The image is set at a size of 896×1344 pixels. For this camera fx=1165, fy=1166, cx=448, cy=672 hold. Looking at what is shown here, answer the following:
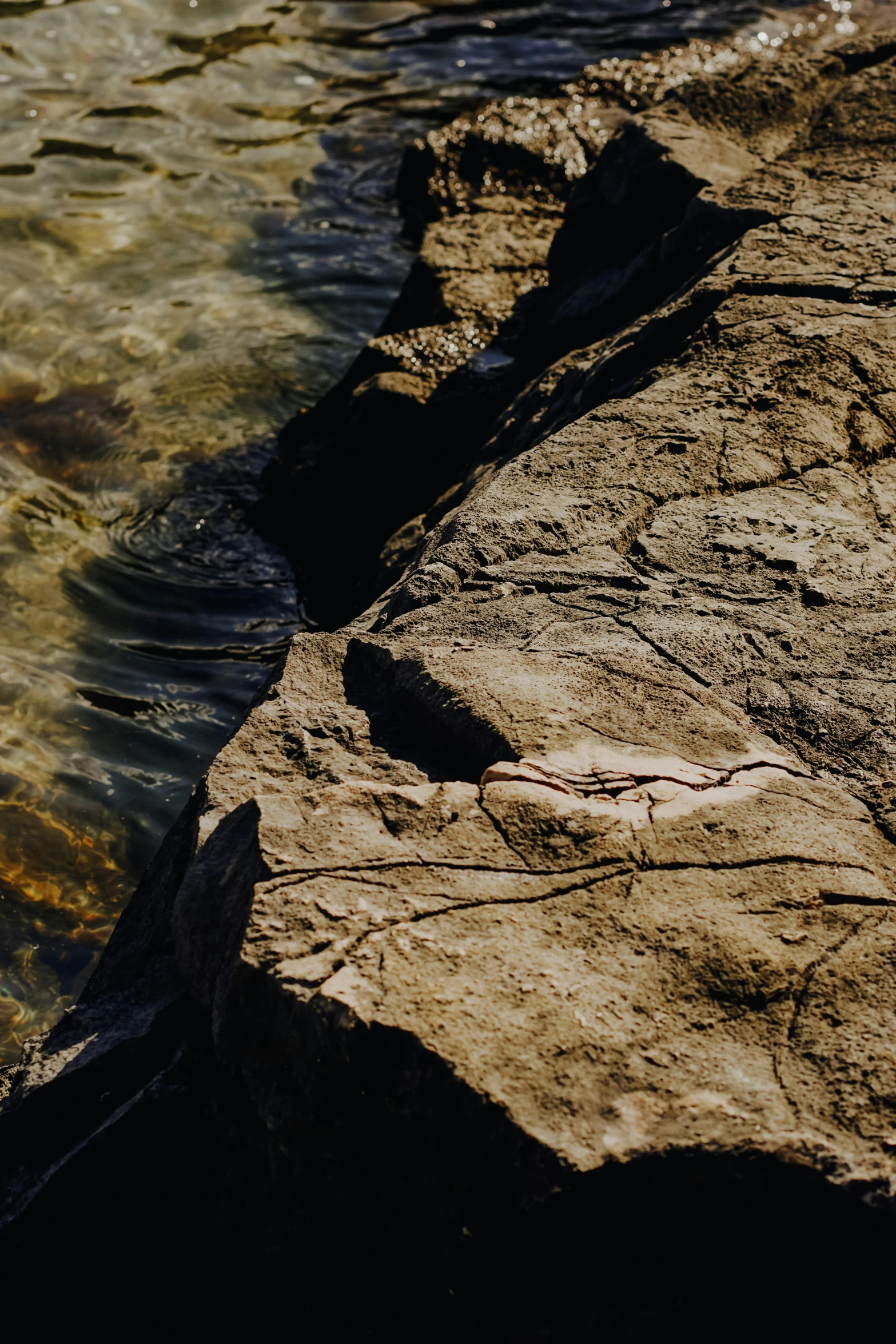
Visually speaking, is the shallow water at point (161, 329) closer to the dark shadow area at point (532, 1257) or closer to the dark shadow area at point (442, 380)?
the dark shadow area at point (442, 380)

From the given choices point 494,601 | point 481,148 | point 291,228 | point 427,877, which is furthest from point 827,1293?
point 291,228

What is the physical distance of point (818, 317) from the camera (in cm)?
324

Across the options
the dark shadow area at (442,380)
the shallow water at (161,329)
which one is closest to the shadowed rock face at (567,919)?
the dark shadow area at (442,380)

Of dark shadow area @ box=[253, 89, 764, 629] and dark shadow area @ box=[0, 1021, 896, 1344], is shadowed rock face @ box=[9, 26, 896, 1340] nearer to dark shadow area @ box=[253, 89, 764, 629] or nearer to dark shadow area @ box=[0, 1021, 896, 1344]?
dark shadow area @ box=[0, 1021, 896, 1344]

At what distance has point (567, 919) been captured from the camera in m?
1.71

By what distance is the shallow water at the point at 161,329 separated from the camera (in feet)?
12.2

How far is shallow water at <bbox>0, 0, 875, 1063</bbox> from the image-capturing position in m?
3.71

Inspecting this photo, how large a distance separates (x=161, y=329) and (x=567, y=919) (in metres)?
5.33

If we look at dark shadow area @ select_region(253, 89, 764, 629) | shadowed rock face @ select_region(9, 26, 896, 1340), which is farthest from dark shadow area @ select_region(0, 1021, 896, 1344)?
dark shadow area @ select_region(253, 89, 764, 629)

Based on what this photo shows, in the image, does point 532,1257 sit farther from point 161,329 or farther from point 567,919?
point 161,329

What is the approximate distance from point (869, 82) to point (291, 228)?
3.87 metres

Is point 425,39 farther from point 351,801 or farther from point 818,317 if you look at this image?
point 351,801

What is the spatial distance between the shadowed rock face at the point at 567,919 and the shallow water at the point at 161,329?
1276 mm

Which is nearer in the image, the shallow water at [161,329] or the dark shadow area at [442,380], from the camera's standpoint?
the shallow water at [161,329]
